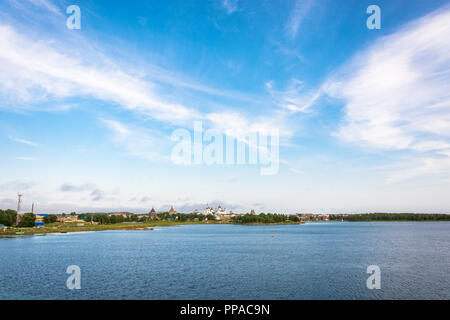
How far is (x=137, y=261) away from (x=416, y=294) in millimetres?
57900

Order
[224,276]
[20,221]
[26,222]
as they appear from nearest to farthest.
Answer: [224,276] < [26,222] < [20,221]

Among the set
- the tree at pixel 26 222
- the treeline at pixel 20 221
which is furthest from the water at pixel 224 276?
the treeline at pixel 20 221

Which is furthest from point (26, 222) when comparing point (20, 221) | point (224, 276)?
point (224, 276)

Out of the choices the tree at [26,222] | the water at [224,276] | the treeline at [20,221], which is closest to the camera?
the water at [224,276]

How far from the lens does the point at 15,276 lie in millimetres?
55562

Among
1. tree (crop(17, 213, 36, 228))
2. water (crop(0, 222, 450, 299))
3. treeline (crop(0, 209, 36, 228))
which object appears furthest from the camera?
treeline (crop(0, 209, 36, 228))

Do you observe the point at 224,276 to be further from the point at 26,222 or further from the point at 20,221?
the point at 20,221

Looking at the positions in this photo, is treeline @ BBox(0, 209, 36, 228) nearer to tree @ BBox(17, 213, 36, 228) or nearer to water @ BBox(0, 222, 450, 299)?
tree @ BBox(17, 213, 36, 228)

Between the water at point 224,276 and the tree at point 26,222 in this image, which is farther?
the tree at point 26,222

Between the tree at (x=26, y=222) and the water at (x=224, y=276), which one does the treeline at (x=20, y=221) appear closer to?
the tree at (x=26, y=222)

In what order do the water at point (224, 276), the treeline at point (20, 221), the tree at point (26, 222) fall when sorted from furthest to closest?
the treeline at point (20, 221) < the tree at point (26, 222) < the water at point (224, 276)

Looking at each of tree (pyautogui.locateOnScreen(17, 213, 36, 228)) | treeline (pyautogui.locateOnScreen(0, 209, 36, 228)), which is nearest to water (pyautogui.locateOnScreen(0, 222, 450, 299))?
tree (pyautogui.locateOnScreen(17, 213, 36, 228))
